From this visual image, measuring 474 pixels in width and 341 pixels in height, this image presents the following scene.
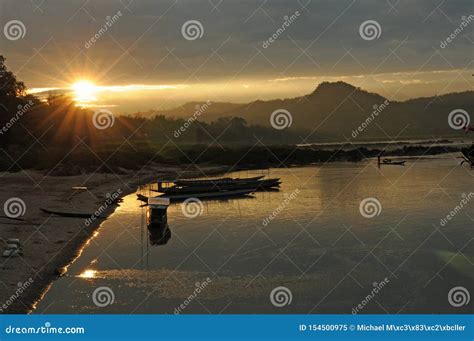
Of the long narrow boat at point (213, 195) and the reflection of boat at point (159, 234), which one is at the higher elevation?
the long narrow boat at point (213, 195)

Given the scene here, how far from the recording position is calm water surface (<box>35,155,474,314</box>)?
22.7m

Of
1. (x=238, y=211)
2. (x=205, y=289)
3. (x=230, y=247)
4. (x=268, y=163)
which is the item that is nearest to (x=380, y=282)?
(x=205, y=289)

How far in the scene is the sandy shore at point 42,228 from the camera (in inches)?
889

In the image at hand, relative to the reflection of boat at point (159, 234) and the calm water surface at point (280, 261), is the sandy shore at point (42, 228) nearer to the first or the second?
the calm water surface at point (280, 261)

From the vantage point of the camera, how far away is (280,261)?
1180 inches

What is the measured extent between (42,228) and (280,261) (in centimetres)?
1593

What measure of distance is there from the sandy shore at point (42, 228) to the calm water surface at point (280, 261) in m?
0.90

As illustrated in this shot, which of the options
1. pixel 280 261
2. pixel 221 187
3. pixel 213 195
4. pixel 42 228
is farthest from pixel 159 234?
pixel 221 187

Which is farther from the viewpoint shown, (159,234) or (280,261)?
(159,234)

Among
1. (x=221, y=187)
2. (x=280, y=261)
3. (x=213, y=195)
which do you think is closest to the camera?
(x=280, y=261)

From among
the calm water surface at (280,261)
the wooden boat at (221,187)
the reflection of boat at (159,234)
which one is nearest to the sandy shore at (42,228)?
the calm water surface at (280,261)

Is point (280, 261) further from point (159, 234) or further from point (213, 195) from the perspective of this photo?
point (213, 195)

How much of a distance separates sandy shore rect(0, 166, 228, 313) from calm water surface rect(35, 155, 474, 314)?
0.90 m

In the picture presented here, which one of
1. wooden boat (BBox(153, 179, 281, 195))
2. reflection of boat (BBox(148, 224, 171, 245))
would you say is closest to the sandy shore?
reflection of boat (BBox(148, 224, 171, 245))
